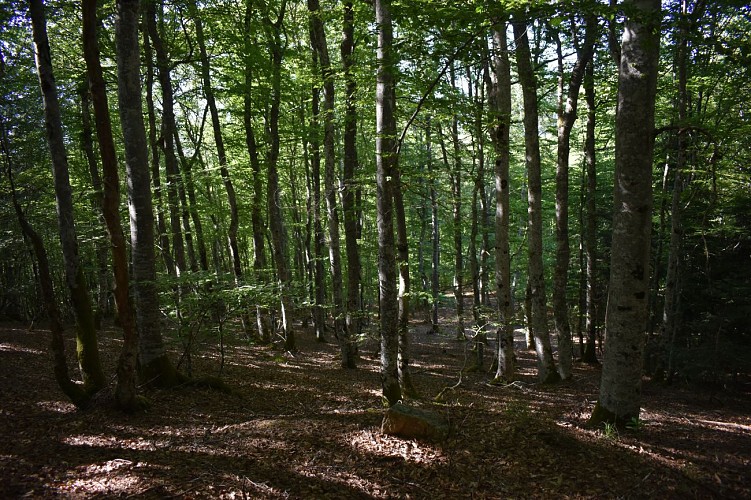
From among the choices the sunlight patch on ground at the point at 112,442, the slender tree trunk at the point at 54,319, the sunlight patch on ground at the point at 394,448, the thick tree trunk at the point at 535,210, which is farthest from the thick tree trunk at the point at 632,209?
the slender tree trunk at the point at 54,319

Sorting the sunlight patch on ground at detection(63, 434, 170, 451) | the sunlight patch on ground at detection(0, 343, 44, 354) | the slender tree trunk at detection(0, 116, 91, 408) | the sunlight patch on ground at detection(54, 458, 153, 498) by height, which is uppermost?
the slender tree trunk at detection(0, 116, 91, 408)

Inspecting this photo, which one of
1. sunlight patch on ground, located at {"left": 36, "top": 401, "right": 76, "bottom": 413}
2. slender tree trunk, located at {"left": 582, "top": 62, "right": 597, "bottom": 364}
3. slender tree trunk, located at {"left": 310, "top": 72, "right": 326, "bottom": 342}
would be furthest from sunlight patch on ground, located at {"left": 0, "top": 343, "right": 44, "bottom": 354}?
slender tree trunk, located at {"left": 582, "top": 62, "right": 597, "bottom": 364}

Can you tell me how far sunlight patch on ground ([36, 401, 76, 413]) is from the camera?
6.44 m

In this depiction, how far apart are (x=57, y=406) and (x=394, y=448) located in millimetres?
5511

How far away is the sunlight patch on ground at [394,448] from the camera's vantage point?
534 cm

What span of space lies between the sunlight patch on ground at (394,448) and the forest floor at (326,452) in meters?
0.02

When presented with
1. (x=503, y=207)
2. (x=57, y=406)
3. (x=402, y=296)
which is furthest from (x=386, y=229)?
(x=57, y=406)

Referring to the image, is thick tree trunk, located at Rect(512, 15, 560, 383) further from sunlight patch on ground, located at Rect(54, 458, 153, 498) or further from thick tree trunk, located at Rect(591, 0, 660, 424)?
sunlight patch on ground, located at Rect(54, 458, 153, 498)

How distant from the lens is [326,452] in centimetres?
548

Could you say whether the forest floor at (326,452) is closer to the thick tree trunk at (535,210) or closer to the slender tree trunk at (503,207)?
the thick tree trunk at (535,210)

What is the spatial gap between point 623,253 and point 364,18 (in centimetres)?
812

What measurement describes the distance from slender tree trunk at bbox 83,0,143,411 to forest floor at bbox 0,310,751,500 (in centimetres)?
129

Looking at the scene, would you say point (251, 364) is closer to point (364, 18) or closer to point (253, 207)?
point (253, 207)

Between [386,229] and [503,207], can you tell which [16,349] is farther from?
[503,207]
